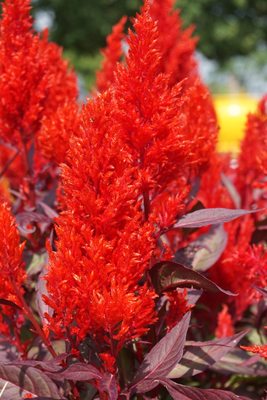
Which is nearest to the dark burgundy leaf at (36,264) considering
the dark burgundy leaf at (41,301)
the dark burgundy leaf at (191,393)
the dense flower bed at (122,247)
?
the dense flower bed at (122,247)

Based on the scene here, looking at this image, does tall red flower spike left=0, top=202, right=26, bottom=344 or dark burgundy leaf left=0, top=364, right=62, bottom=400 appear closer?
tall red flower spike left=0, top=202, right=26, bottom=344

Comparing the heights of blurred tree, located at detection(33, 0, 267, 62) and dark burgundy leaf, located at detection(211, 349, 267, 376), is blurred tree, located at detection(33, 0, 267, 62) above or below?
above

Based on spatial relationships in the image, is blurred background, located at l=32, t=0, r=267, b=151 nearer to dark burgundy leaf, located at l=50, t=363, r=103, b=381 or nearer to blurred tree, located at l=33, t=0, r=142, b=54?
blurred tree, located at l=33, t=0, r=142, b=54

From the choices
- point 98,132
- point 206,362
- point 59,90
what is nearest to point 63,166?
point 98,132

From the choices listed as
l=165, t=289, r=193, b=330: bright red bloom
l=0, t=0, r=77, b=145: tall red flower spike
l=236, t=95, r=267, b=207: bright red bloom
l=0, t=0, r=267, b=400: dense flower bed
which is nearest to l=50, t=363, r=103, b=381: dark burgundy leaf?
l=0, t=0, r=267, b=400: dense flower bed

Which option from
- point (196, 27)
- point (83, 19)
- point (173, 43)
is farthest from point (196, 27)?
point (173, 43)

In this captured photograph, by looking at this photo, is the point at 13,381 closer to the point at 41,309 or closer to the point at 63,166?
the point at 41,309

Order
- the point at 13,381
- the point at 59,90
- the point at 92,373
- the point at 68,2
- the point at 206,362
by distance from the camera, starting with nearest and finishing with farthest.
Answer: the point at 92,373 < the point at 13,381 < the point at 206,362 < the point at 59,90 < the point at 68,2

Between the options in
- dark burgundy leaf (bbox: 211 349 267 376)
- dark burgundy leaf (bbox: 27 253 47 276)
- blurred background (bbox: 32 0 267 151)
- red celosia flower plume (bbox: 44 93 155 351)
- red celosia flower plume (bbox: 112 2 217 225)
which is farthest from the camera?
blurred background (bbox: 32 0 267 151)
